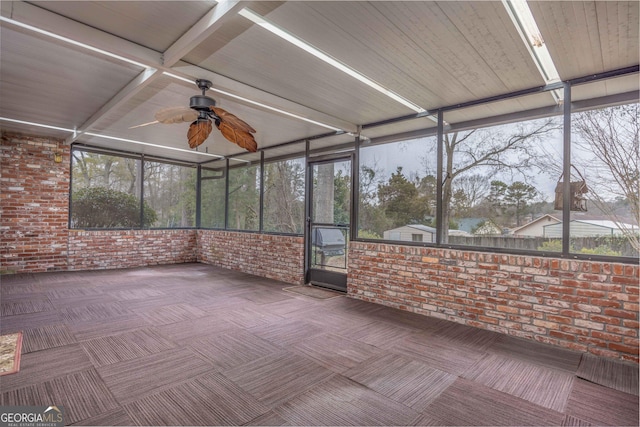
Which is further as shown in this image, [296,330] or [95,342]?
[296,330]

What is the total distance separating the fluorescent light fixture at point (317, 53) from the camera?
7.40 feet

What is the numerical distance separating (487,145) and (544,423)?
289 cm

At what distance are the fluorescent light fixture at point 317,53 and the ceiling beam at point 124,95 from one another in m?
1.25

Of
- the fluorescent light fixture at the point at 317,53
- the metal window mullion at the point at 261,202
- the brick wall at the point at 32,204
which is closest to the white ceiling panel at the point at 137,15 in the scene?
the fluorescent light fixture at the point at 317,53

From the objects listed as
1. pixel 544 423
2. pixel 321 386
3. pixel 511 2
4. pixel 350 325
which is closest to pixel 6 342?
pixel 321 386

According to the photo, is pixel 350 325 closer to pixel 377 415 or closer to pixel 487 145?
pixel 377 415

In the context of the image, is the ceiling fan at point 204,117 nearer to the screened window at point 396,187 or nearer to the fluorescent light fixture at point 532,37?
the screened window at point 396,187

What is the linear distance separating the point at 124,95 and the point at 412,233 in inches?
153

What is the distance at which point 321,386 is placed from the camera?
7.60 ft

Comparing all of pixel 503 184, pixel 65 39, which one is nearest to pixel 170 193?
pixel 65 39

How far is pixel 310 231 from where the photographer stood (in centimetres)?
564

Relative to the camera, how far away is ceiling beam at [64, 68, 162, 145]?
10.1ft

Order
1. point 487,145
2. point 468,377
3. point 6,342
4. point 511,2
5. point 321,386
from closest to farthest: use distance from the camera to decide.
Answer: point 511,2
point 321,386
point 468,377
point 6,342
point 487,145

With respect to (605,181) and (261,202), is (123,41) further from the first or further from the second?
(605,181)
